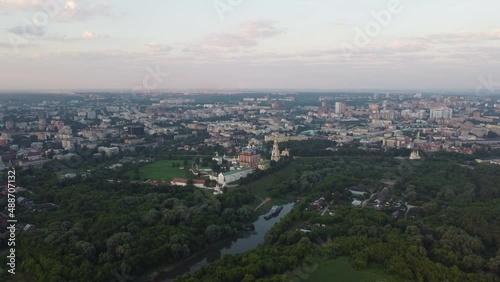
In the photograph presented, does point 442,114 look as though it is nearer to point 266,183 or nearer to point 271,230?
point 266,183

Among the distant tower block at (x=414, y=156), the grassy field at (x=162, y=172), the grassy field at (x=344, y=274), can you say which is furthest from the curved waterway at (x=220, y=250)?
the distant tower block at (x=414, y=156)

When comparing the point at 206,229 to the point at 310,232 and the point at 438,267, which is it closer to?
the point at 310,232

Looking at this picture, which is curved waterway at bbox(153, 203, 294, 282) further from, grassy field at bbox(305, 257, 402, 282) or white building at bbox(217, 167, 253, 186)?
white building at bbox(217, 167, 253, 186)

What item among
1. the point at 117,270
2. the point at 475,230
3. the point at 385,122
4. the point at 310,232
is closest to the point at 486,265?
the point at 475,230

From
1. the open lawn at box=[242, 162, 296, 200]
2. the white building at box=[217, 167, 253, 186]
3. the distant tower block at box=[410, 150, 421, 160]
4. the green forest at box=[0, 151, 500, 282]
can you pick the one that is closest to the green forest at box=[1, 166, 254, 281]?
the green forest at box=[0, 151, 500, 282]

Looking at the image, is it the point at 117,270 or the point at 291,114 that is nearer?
the point at 117,270

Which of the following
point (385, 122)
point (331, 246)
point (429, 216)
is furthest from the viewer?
point (385, 122)

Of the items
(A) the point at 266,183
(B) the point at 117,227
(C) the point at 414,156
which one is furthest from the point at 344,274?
(C) the point at 414,156
